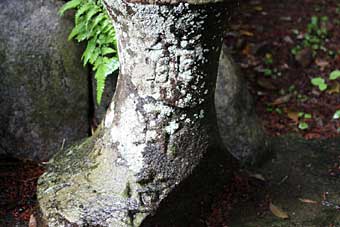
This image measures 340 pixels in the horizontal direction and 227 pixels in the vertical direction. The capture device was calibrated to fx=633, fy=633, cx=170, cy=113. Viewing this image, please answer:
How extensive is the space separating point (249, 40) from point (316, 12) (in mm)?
714

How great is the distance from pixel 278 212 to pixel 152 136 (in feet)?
2.63

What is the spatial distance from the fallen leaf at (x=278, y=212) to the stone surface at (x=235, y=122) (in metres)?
0.35

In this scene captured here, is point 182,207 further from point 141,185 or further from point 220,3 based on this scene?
point 220,3

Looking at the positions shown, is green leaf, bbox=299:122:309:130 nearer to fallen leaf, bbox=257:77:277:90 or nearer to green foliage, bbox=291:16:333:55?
fallen leaf, bbox=257:77:277:90

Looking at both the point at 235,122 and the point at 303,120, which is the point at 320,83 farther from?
the point at 235,122

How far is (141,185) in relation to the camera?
106 inches

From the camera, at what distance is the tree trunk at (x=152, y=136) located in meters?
2.40

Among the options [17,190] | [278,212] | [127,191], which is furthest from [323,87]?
[17,190]

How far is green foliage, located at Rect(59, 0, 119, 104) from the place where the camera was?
3.01m

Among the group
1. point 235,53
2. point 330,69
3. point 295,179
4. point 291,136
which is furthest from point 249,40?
point 295,179

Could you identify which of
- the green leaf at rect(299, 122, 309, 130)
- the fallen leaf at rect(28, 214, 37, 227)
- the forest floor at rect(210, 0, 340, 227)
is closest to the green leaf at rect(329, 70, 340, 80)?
the forest floor at rect(210, 0, 340, 227)

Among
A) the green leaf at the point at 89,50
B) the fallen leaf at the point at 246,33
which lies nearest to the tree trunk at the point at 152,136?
the green leaf at the point at 89,50

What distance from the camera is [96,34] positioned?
3.05 meters

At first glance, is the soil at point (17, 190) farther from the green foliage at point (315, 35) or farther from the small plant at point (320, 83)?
the green foliage at point (315, 35)
